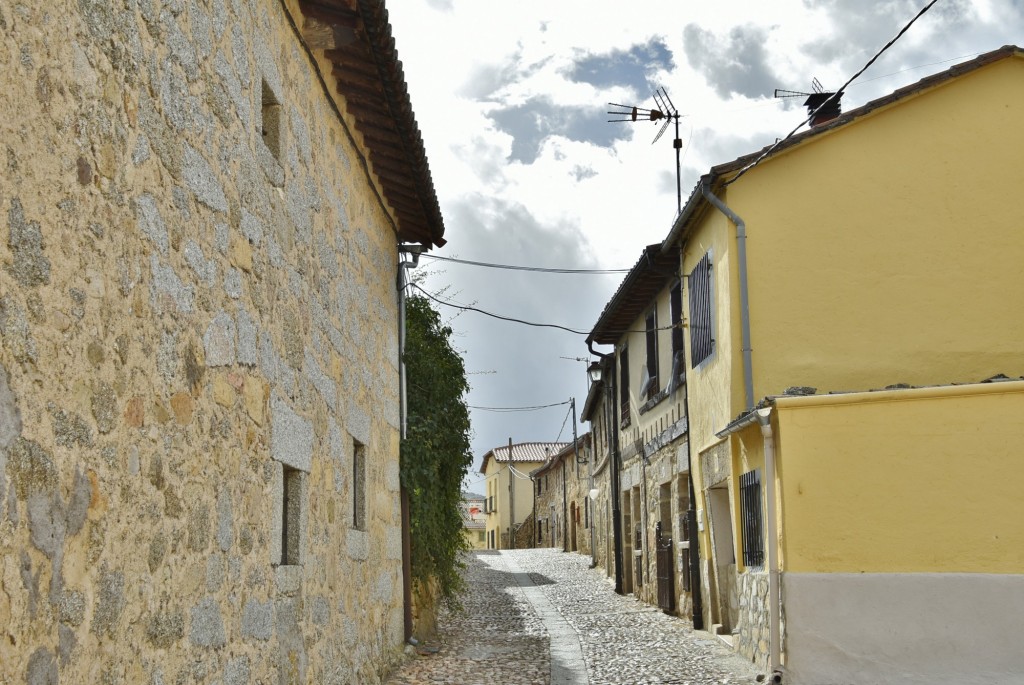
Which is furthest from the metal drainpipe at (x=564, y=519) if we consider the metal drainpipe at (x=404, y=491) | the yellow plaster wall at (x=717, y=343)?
the metal drainpipe at (x=404, y=491)

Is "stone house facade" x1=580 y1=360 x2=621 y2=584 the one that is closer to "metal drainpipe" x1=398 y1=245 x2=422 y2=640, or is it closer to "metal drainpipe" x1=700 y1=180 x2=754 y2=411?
"metal drainpipe" x1=398 y1=245 x2=422 y2=640

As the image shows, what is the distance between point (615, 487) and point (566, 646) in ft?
26.7

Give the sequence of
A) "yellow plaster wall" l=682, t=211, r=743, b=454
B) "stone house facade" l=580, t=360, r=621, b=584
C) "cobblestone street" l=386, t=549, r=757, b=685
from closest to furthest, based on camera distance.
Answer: "cobblestone street" l=386, t=549, r=757, b=685
"yellow plaster wall" l=682, t=211, r=743, b=454
"stone house facade" l=580, t=360, r=621, b=584

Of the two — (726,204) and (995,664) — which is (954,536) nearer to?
(995,664)

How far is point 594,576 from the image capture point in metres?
21.3

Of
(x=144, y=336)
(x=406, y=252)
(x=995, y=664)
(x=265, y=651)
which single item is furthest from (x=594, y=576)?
(x=144, y=336)

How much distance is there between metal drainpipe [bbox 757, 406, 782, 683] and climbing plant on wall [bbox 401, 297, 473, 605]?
124 inches

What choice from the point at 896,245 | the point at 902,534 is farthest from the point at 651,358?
the point at 902,534

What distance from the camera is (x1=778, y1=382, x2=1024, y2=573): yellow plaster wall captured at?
7.79 m

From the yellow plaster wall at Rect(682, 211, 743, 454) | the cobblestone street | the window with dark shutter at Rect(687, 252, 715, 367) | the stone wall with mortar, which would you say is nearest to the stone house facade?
the cobblestone street

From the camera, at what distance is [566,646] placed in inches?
410

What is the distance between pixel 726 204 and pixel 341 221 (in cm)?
376

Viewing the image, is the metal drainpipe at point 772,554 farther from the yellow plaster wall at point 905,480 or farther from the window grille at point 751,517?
the window grille at point 751,517

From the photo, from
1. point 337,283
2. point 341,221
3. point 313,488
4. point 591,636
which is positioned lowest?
point 591,636
